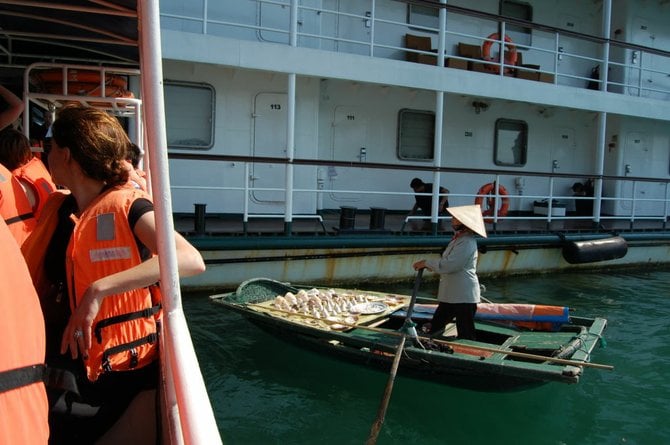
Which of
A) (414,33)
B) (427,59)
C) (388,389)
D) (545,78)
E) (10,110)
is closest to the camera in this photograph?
(10,110)

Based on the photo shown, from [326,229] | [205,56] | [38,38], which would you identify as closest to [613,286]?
[326,229]

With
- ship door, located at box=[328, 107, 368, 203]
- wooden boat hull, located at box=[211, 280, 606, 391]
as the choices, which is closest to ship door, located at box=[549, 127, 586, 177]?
ship door, located at box=[328, 107, 368, 203]

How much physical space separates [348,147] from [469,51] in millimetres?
3267

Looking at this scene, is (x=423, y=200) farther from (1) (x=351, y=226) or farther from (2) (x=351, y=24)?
(2) (x=351, y=24)

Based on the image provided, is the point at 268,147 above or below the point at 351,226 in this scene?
above

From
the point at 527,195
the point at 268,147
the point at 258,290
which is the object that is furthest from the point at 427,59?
the point at 258,290

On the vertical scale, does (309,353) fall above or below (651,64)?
below

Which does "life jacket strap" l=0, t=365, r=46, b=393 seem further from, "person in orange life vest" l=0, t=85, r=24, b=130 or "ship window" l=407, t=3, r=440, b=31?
"ship window" l=407, t=3, r=440, b=31

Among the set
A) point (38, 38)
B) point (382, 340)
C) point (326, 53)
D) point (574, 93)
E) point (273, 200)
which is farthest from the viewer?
point (574, 93)

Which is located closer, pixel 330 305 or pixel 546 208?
pixel 330 305

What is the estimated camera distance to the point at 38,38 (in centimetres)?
417

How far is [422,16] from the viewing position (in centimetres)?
1125

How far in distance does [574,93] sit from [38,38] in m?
9.81

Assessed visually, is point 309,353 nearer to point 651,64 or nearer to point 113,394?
point 113,394
